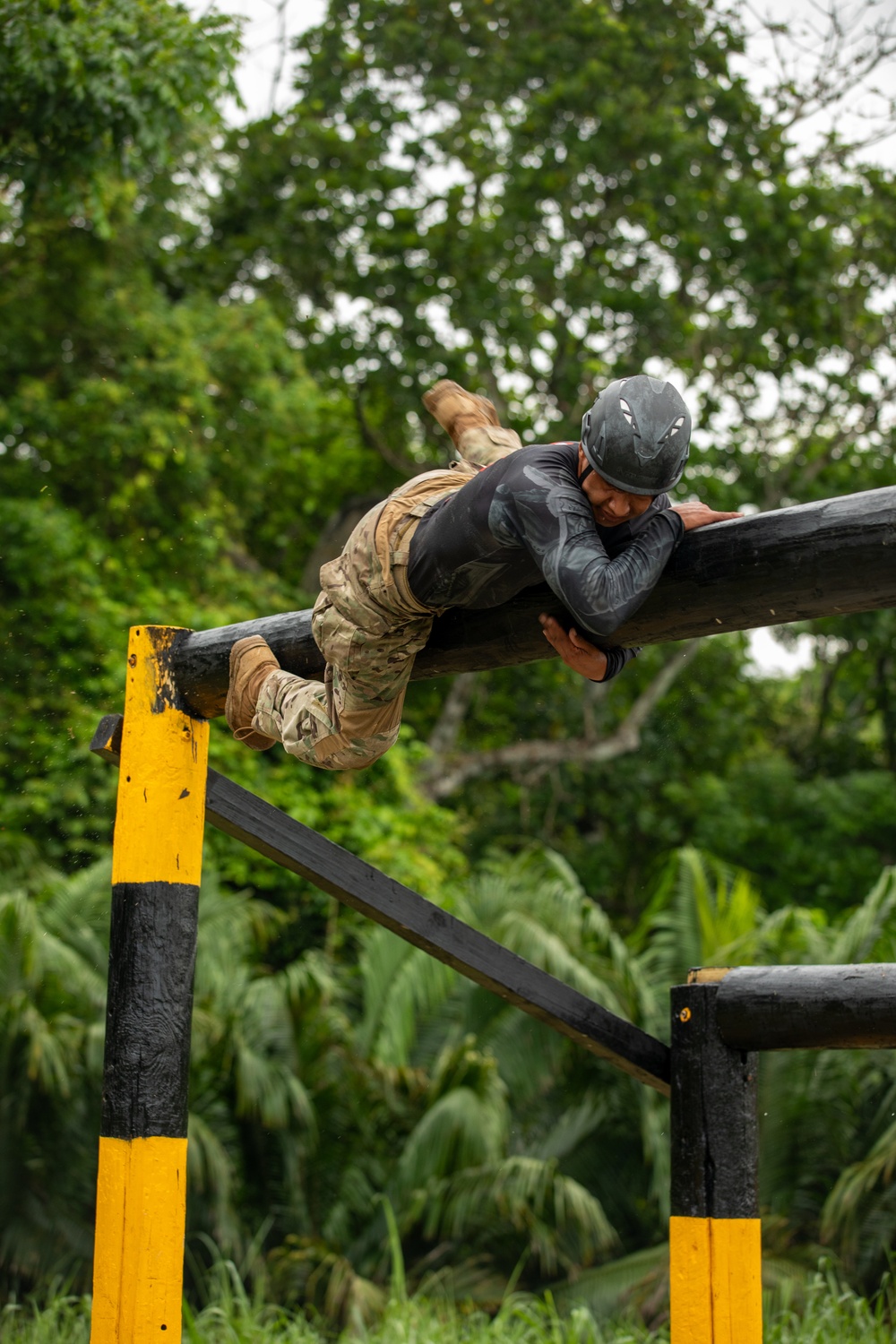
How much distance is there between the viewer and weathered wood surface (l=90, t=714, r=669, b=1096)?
11.4 feet

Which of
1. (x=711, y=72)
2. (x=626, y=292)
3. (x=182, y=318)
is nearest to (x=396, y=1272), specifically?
(x=182, y=318)

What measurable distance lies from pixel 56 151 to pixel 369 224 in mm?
5185

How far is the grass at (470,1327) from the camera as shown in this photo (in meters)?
5.07

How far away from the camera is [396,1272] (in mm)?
5652

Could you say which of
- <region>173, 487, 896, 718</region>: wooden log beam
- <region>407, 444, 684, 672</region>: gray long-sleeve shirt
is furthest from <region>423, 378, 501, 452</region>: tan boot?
<region>173, 487, 896, 718</region>: wooden log beam

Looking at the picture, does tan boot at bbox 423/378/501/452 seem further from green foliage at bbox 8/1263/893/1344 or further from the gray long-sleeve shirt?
green foliage at bbox 8/1263/893/1344

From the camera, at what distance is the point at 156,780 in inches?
132

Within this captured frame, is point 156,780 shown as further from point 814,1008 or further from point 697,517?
point 814,1008

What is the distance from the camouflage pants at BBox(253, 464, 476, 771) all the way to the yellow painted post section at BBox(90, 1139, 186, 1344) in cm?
103

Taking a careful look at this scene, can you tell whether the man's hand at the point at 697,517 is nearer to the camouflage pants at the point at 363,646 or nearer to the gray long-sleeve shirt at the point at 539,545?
the gray long-sleeve shirt at the point at 539,545

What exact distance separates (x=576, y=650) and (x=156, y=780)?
127 cm

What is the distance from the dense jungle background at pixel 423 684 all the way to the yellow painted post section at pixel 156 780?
61.3 inches

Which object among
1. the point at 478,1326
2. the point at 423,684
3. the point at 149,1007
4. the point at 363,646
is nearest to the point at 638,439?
the point at 363,646

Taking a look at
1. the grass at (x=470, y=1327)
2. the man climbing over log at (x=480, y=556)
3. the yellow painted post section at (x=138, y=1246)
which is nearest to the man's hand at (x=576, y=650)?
the man climbing over log at (x=480, y=556)
